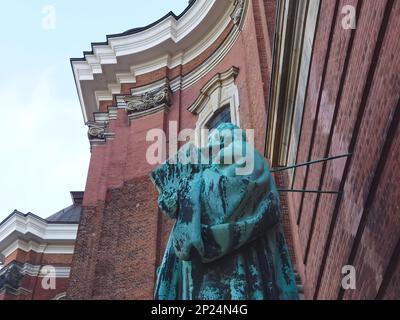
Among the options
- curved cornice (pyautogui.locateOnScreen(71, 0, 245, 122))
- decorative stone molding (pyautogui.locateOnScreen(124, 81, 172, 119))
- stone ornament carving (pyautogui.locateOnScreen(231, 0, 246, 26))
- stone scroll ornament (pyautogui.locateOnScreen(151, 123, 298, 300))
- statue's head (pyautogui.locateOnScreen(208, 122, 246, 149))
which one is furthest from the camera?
curved cornice (pyautogui.locateOnScreen(71, 0, 245, 122))

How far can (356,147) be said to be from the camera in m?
5.44

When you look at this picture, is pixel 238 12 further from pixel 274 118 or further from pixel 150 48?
pixel 274 118

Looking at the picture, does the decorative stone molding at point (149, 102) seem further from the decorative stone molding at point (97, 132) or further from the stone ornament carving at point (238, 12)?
the stone ornament carving at point (238, 12)

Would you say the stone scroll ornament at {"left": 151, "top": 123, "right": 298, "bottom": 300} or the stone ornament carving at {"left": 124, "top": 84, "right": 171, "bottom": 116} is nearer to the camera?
the stone scroll ornament at {"left": 151, "top": 123, "right": 298, "bottom": 300}

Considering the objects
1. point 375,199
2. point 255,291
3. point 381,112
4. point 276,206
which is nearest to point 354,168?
point 375,199

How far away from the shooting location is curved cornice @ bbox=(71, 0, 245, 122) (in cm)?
1767

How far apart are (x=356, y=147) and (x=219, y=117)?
1014cm

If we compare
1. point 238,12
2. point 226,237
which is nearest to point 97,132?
point 238,12

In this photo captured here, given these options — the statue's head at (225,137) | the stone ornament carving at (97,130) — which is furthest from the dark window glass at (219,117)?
the statue's head at (225,137)

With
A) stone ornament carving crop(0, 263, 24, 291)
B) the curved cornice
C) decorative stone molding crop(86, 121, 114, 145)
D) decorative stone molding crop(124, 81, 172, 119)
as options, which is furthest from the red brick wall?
stone ornament carving crop(0, 263, 24, 291)

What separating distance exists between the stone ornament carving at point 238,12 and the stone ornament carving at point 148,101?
2938 mm

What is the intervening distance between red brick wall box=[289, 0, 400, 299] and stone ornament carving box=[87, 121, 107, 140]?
10962 mm

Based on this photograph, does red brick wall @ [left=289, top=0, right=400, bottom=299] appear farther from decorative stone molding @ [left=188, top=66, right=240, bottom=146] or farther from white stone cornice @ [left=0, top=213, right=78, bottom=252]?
white stone cornice @ [left=0, top=213, right=78, bottom=252]
